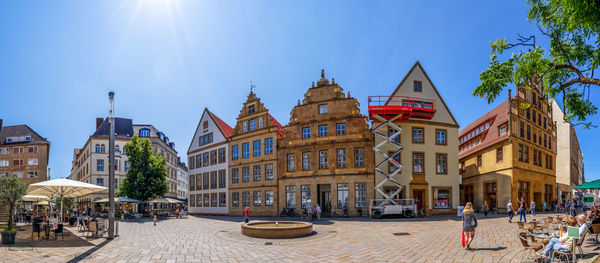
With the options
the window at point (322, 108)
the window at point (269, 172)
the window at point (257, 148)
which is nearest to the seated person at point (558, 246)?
the window at point (322, 108)

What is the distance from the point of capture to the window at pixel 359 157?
3164 centimetres

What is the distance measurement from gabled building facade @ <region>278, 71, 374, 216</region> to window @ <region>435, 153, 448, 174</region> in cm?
645

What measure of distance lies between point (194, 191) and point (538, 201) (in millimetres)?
41866

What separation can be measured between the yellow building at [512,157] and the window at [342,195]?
15.5 m

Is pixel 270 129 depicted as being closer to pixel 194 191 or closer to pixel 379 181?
pixel 379 181

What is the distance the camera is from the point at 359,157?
104ft

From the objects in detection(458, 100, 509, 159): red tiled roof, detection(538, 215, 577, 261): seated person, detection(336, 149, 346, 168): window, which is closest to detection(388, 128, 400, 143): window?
detection(336, 149, 346, 168): window

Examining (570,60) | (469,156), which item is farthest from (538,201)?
(570,60)

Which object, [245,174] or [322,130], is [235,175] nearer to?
[245,174]

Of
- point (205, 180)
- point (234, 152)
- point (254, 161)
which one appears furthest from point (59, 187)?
point (205, 180)

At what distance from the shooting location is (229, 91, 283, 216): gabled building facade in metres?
36.7

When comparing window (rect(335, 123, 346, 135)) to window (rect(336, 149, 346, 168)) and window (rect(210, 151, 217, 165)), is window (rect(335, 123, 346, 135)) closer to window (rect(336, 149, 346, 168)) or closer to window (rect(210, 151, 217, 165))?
window (rect(336, 149, 346, 168))

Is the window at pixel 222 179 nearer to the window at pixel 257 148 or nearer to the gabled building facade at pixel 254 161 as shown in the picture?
the gabled building facade at pixel 254 161

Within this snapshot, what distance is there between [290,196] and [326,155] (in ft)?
19.1
